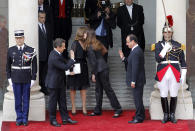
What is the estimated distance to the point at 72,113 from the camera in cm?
1349

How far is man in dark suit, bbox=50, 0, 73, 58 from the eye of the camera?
15359 millimetres

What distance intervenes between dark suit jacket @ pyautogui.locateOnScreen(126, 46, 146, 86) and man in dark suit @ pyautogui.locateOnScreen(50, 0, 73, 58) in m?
3.31

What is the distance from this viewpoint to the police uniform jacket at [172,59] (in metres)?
12.5

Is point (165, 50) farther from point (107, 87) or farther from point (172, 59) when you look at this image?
point (107, 87)

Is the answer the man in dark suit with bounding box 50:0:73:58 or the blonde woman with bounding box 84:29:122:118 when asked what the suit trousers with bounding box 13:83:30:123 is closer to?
the blonde woman with bounding box 84:29:122:118

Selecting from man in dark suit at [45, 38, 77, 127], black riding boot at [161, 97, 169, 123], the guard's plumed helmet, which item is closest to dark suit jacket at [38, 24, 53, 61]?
man in dark suit at [45, 38, 77, 127]

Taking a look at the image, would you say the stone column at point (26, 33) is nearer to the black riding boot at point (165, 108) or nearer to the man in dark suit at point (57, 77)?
the man in dark suit at point (57, 77)

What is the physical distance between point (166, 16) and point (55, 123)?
9.54 feet

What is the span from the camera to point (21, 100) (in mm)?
12438

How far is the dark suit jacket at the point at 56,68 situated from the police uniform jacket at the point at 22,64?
365mm

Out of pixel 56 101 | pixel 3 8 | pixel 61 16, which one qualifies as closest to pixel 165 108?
pixel 56 101

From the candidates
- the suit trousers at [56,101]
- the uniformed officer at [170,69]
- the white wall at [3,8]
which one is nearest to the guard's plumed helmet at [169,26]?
the uniformed officer at [170,69]

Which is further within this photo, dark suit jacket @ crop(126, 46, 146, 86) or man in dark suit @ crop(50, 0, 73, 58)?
man in dark suit @ crop(50, 0, 73, 58)

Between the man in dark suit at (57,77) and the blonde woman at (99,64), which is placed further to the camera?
the blonde woman at (99,64)
